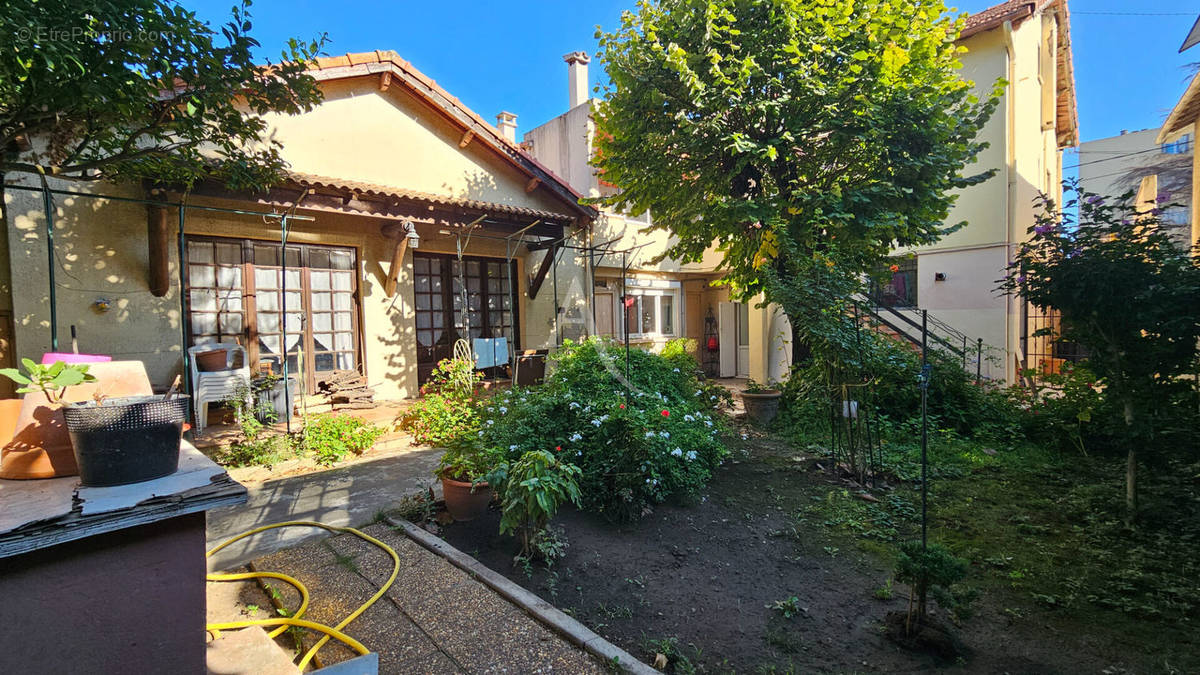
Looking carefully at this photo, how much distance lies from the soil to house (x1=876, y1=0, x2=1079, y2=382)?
26.2 ft

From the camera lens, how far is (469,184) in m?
9.11

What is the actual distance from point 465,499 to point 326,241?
212 inches

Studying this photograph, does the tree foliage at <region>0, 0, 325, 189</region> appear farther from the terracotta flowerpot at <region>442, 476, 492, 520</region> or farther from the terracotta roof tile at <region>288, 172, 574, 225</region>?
the terracotta flowerpot at <region>442, 476, 492, 520</region>

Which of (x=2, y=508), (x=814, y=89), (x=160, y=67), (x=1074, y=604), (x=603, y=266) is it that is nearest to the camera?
(x=2, y=508)

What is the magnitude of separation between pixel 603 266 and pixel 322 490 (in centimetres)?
798

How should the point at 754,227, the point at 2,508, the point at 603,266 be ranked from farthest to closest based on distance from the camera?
1. the point at 603,266
2. the point at 754,227
3. the point at 2,508

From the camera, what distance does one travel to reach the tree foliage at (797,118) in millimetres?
5945

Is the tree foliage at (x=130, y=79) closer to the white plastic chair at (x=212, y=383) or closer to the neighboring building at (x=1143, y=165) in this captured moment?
the white plastic chair at (x=212, y=383)

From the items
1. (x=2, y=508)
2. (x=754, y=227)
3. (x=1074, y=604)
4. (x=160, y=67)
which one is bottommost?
(x=1074, y=604)

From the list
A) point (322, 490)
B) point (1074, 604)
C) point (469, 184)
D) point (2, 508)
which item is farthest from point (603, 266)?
point (2, 508)

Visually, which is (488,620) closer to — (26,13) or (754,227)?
(26,13)

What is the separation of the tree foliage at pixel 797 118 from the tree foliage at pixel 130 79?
424cm

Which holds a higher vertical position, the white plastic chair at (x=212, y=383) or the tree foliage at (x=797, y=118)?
the tree foliage at (x=797, y=118)

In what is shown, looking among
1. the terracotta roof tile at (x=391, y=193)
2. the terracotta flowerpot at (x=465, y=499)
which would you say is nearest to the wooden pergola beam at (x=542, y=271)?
the terracotta roof tile at (x=391, y=193)
